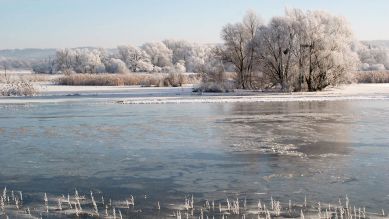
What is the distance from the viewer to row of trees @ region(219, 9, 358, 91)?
48031 mm

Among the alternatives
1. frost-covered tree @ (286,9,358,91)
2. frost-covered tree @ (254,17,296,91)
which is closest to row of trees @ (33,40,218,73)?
frost-covered tree @ (254,17,296,91)

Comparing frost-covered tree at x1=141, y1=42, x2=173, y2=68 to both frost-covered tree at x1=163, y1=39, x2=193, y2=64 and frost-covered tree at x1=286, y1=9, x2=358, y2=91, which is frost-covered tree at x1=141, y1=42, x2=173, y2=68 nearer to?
frost-covered tree at x1=163, y1=39, x2=193, y2=64

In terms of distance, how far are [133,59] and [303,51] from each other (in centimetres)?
9284

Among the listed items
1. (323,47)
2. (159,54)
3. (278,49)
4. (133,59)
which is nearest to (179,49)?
(159,54)

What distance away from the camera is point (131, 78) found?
7094 cm

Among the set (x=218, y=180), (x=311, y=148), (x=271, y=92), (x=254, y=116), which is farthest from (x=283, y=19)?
(x=218, y=180)

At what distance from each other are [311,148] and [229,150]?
248cm

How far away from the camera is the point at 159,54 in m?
146

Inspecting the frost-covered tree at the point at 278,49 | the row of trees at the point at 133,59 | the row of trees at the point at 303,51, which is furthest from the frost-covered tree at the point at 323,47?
the row of trees at the point at 133,59

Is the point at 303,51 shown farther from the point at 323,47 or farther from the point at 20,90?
the point at 20,90

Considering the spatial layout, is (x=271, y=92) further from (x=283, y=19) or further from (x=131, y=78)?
(x=131, y=78)

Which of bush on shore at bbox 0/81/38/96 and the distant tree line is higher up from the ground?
the distant tree line

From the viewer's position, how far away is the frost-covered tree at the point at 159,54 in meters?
144

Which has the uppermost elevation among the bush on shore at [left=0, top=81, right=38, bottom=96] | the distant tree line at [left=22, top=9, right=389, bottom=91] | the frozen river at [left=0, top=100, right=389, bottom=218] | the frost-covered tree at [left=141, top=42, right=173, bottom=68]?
the frost-covered tree at [left=141, top=42, right=173, bottom=68]
